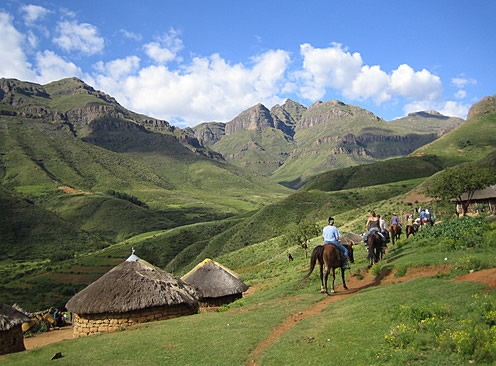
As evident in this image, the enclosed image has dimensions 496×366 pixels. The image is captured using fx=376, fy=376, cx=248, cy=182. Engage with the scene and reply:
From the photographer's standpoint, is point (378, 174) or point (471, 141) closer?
point (378, 174)

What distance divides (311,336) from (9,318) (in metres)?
16.9

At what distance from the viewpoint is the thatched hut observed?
92.6 ft

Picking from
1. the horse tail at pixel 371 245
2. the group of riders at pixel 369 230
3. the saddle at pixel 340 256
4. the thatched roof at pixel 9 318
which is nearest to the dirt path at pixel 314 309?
the horse tail at pixel 371 245

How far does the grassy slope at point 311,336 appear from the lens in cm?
882

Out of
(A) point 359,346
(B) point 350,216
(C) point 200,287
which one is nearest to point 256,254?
(B) point 350,216

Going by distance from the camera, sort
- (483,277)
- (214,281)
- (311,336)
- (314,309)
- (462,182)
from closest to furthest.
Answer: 1. (311,336)
2. (483,277)
3. (314,309)
4. (214,281)
5. (462,182)

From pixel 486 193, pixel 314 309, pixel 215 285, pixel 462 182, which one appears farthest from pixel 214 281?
pixel 486 193

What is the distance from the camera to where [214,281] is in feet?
95.6

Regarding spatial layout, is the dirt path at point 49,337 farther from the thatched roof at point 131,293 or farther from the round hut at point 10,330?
the thatched roof at point 131,293

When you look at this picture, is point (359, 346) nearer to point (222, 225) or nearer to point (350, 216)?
point (350, 216)

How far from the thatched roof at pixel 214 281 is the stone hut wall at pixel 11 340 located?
1193 centimetres

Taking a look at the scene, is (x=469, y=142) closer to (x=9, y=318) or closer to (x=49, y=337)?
(x=49, y=337)

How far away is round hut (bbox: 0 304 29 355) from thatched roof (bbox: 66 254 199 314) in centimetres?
254

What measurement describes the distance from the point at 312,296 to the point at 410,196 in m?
64.7
